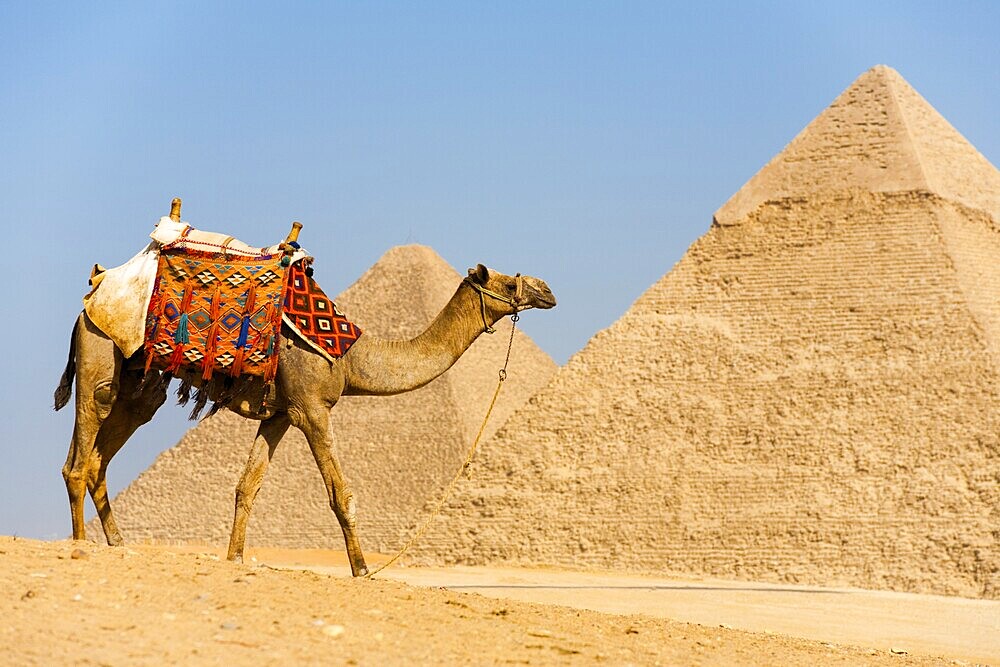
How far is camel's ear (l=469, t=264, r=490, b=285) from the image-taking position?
12.3 m

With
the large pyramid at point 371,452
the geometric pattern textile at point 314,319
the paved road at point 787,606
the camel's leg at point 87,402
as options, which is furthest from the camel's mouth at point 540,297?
the large pyramid at point 371,452

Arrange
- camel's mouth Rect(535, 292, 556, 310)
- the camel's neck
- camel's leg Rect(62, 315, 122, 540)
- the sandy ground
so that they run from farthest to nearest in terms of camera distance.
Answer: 1. camel's mouth Rect(535, 292, 556, 310)
2. the camel's neck
3. camel's leg Rect(62, 315, 122, 540)
4. the sandy ground

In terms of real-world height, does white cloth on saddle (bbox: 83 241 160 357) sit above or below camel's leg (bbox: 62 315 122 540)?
above

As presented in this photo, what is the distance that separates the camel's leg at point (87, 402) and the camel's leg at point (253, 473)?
942mm

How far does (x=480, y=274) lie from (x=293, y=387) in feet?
4.59

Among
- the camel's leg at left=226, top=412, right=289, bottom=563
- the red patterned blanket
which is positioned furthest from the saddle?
the camel's leg at left=226, top=412, right=289, bottom=563

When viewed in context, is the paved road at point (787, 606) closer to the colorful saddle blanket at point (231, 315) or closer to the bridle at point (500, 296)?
the bridle at point (500, 296)

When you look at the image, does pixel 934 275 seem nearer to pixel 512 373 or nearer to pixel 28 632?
pixel 512 373

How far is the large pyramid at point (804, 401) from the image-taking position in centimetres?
3481

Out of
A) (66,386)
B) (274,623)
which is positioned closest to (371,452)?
(66,386)

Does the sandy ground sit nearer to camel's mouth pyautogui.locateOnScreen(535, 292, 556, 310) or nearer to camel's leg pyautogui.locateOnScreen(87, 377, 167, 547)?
camel's leg pyautogui.locateOnScreen(87, 377, 167, 547)

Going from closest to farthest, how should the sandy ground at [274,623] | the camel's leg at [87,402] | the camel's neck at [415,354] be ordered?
the sandy ground at [274,623]
the camel's leg at [87,402]
the camel's neck at [415,354]

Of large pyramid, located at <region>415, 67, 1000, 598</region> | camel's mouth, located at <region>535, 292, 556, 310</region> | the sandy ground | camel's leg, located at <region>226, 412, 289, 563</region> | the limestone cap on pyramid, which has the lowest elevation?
the sandy ground

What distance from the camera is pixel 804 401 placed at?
125ft
